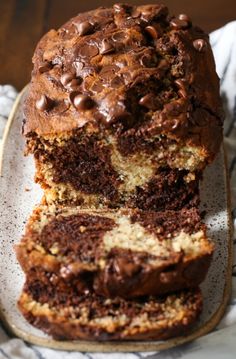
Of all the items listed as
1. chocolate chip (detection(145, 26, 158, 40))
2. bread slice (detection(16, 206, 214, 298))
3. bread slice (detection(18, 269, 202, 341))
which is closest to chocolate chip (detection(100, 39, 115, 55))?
chocolate chip (detection(145, 26, 158, 40))

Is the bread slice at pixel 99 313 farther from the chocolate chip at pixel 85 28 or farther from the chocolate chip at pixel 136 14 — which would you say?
the chocolate chip at pixel 136 14

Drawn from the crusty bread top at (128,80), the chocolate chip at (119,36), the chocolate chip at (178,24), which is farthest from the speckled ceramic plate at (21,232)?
the chocolate chip at (119,36)

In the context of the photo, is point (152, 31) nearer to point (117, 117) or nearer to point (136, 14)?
point (136, 14)

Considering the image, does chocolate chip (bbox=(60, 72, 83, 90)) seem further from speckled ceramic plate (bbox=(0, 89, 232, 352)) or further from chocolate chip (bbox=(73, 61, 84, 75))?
speckled ceramic plate (bbox=(0, 89, 232, 352))

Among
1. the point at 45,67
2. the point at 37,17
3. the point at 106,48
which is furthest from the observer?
the point at 37,17

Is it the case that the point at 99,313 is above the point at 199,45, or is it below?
below

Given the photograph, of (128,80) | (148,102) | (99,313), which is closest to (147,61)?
(128,80)
